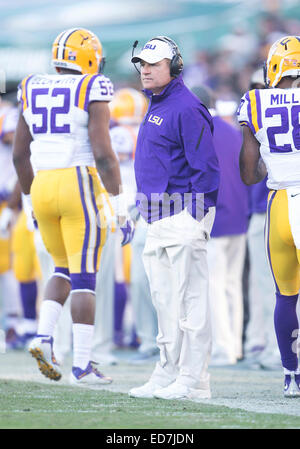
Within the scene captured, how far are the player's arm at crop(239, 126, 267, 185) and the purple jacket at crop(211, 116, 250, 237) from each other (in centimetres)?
229

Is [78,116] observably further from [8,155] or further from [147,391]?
[8,155]

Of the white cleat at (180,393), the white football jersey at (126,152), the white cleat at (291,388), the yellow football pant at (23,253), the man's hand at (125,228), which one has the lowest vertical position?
the yellow football pant at (23,253)

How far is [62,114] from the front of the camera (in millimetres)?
6102

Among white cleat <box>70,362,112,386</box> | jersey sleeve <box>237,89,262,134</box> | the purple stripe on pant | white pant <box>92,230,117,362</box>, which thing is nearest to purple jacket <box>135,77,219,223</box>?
jersey sleeve <box>237,89,262,134</box>

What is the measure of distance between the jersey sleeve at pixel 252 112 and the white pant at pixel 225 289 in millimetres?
2642

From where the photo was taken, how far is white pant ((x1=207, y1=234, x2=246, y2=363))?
8.11 metres

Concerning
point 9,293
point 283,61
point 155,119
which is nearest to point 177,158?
point 155,119

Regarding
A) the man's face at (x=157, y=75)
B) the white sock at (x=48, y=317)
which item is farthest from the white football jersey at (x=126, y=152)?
the man's face at (x=157, y=75)

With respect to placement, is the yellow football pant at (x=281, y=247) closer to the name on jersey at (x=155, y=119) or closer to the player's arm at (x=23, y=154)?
the name on jersey at (x=155, y=119)

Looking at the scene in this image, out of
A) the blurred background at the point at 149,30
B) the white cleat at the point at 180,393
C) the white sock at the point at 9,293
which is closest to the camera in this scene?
the white cleat at the point at 180,393

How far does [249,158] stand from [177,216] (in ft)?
1.80

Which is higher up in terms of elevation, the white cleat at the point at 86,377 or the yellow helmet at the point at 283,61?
the yellow helmet at the point at 283,61

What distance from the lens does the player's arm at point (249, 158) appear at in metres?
5.66

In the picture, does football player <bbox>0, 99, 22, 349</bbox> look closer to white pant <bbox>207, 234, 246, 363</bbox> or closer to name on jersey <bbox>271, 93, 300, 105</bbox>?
white pant <bbox>207, 234, 246, 363</bbox>
